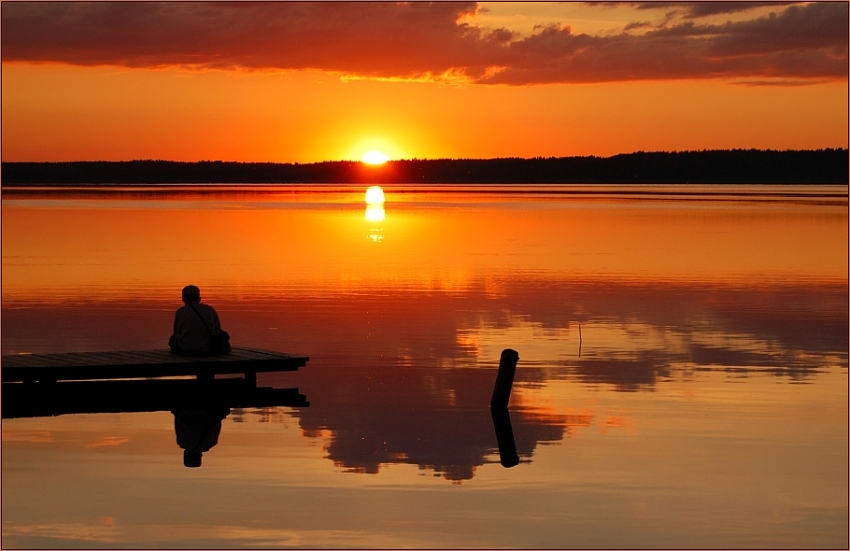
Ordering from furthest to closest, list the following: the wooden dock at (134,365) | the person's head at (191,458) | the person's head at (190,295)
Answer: the person's head at (190,295) → the wooden dock at (134,365) → the person's head at (191,458)

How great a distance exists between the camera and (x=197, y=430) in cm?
1798

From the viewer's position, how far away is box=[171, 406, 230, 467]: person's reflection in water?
16594mm

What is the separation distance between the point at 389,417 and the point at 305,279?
21.2 metres

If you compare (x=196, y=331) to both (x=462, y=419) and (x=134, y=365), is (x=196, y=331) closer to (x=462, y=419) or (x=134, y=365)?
(x=134, y=365)

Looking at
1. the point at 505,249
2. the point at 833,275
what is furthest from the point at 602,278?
the point at 505,249

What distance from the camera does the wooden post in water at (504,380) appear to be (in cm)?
1908

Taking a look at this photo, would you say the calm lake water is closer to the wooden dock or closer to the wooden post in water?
the wooden post in water

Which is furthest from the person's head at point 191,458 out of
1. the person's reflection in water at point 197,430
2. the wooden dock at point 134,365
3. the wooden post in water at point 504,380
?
the wooden post in water at point 504,380

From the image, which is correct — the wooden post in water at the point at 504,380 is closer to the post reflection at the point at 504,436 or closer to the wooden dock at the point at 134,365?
the post reflection at the point at 504,436

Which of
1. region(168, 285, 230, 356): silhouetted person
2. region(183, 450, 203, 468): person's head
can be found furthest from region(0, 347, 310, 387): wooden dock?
region(183, 450, 203, 468): person's head

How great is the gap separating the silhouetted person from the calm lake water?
3.49 ft

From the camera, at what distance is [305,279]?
3959 cm

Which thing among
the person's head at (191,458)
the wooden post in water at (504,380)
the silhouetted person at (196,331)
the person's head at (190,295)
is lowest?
the person's head at (191,458)

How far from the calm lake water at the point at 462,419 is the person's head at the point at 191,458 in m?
0.12
